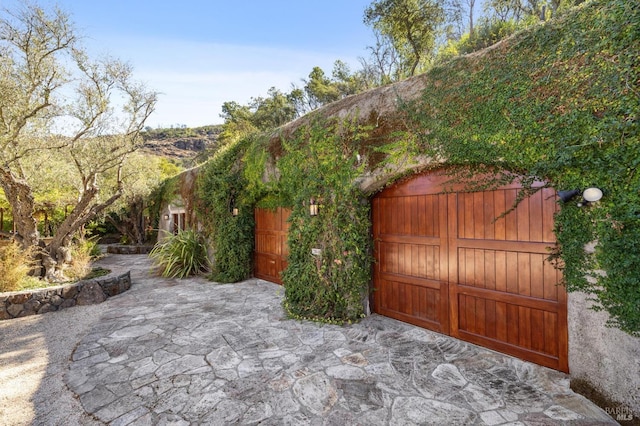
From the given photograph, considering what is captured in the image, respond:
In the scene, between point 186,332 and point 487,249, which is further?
point 186,332

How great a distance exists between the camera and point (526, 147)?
8.83 feet

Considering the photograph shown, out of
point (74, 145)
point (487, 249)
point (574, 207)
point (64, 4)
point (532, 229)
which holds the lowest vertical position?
point (487, 249)

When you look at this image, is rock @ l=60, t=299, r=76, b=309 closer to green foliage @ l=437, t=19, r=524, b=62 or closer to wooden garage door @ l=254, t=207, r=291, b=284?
wooden garage door @ l=254, t=207, r=291, b=284

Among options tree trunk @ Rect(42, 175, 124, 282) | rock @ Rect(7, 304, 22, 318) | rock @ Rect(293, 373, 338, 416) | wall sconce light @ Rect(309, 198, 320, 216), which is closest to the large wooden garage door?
wall sconce light @ Rect(309, 198, 320, 216)

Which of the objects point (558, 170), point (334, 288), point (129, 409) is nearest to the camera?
point (129, 409)

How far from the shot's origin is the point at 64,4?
16.8ft

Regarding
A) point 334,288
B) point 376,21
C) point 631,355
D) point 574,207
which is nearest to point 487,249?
point 574,207

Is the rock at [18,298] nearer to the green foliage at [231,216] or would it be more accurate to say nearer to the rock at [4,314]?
the rock at [4,314]

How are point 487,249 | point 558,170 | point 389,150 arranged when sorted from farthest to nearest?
1. point 389,150
2. point 487,249
3. point 558,170

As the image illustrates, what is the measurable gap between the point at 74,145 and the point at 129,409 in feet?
20.2

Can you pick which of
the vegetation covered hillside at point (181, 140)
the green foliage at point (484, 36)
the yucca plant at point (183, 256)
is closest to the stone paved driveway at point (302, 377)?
the yucca plant at point (183, 256)

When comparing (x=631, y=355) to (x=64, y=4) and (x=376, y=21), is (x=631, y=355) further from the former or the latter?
(x=376, y=21)

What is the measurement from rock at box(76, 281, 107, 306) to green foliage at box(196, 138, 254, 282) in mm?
2282

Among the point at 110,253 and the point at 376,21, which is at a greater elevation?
the point at 376,21
